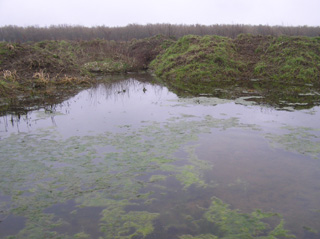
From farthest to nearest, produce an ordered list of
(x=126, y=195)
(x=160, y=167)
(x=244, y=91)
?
(x=244, y=91) < (x=160, y=167) < (x=126, y=195)

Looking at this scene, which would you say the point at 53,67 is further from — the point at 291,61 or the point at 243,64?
the point at 291,61

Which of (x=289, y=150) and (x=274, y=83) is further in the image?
(x=274, y=83)

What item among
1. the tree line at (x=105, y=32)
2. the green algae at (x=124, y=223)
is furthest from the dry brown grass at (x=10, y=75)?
the tree line at (x=105, y=32)

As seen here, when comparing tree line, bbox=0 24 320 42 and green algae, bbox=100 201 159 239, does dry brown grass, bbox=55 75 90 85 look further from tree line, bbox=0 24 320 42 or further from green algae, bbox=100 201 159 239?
tree line, bbox=0 24 320 42

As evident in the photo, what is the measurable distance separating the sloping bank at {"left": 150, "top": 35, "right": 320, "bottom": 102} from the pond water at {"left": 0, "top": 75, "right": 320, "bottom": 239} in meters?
5.45

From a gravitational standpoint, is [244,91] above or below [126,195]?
above

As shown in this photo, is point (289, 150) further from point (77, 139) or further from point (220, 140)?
point (77, 139)

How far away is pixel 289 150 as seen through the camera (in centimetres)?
512

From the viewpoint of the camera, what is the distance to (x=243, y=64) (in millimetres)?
15438

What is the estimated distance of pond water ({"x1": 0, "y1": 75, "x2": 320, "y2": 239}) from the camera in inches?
124

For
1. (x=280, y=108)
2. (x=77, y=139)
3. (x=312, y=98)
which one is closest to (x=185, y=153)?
(x=77, y=139)

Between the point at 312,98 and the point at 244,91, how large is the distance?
241 centimetres

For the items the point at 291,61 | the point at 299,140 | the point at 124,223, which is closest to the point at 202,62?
the point at 291,61

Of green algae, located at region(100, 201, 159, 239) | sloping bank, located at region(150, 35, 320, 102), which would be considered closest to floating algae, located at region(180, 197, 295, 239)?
green algae, located at region(100, 201, 159, 239)
